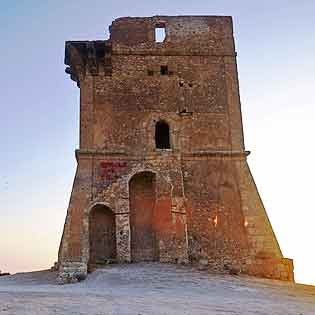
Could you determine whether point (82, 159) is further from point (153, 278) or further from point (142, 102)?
point (153, 278)

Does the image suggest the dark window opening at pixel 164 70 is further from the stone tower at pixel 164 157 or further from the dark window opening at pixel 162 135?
the dark window opening at pixel 162 135

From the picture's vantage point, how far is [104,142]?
1902cm

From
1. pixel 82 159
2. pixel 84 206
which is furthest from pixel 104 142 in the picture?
pixel 84 206

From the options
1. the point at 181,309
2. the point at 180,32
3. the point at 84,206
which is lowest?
the point at 181,309

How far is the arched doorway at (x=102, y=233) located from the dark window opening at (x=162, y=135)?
322cm

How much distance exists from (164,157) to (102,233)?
3.30m

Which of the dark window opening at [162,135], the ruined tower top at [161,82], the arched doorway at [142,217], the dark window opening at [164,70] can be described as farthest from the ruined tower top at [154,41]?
the arched doorway at [142,217]

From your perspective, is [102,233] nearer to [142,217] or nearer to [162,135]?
[142,217]

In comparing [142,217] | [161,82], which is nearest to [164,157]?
[142,217]

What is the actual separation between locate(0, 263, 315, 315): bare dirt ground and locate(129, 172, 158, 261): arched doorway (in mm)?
1160

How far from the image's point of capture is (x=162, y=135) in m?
19.8

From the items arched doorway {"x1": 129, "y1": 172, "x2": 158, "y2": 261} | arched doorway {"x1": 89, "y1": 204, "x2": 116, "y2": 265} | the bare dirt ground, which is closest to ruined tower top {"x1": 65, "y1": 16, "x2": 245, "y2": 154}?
arched doorway {"x1": 129, "y1": 172, "x2": 158, "y2": 261}

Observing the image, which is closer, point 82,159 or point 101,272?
point 101,272

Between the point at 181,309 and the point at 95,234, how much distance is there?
9.18 m
